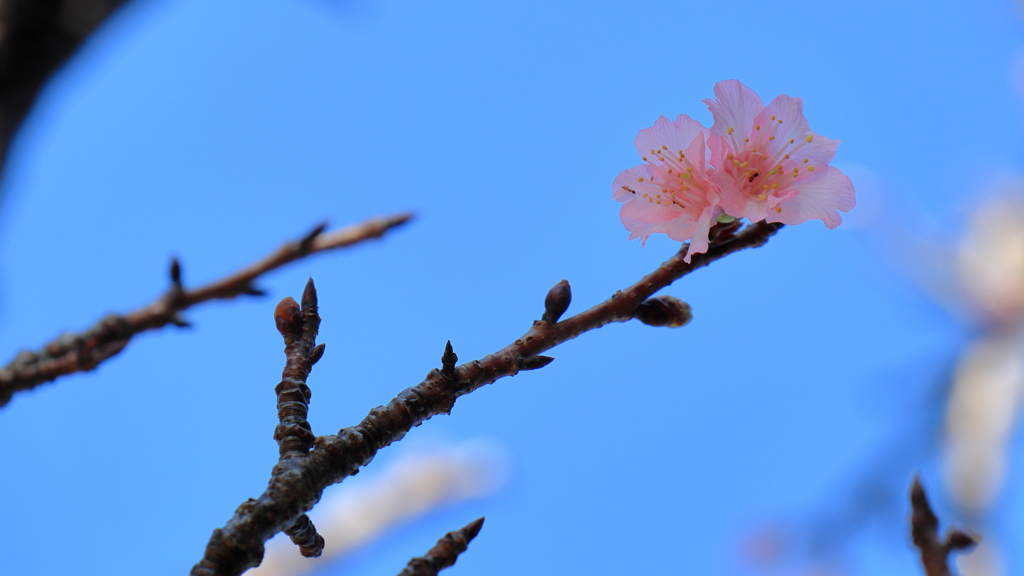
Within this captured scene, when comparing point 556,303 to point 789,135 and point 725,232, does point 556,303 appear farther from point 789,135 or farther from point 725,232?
point 789,135

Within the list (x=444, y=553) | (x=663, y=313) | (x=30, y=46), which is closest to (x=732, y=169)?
(x=663, y=313)

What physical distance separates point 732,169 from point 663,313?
0.31m

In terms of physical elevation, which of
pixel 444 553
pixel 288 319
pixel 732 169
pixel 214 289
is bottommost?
pixel 444 553

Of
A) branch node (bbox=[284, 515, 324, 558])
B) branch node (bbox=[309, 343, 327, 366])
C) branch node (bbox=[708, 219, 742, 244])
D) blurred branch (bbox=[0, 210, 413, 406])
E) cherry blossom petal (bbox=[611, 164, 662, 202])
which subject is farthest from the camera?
cherry blossom petal (bbox=[611, 164, 662, 202])

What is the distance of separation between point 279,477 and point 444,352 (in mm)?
275

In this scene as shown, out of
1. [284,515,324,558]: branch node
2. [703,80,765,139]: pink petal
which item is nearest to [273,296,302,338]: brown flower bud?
[284,515,324,558]: branch node

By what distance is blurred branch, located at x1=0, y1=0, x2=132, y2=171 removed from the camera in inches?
44.8

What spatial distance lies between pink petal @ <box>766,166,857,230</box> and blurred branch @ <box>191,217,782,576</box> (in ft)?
0.10

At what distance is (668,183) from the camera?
1.30 m

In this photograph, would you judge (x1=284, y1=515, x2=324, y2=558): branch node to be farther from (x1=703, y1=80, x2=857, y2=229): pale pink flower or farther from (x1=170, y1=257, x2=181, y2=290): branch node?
(x1=703, y1=80, x2=857, y2=229): pale pink flower

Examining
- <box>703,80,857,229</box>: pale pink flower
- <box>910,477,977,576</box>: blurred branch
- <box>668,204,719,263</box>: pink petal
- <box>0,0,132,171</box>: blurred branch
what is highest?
<box>0,0,132,171</box>: blurred branch

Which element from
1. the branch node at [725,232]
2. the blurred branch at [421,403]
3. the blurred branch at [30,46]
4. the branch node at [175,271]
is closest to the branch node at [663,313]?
the blurred branch at [421,403]

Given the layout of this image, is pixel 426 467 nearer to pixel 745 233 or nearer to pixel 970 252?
pixel 970 252

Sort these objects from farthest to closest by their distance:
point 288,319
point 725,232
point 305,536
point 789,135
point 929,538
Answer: point 789,135
point 725,232
point 288,319
point 305,536
point 929,538
